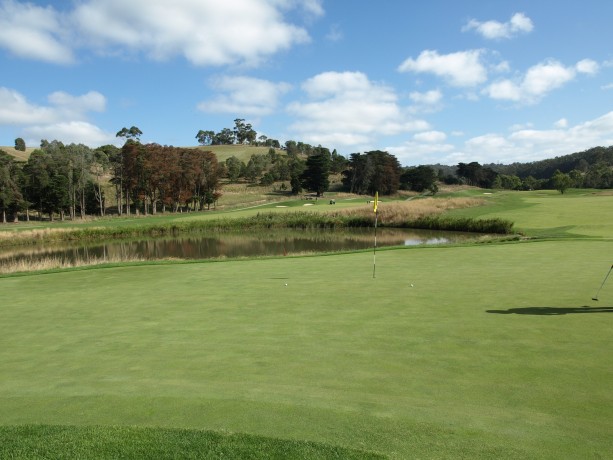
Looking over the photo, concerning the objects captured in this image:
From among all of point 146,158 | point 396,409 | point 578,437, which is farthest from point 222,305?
point 146,158

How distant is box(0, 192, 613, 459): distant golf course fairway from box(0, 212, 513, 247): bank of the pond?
30.2 meters

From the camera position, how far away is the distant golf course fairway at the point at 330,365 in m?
4.35

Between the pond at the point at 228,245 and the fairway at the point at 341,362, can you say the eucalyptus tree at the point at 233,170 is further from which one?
the fairway at the point at 341,362

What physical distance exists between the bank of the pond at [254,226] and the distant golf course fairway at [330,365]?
30227 millimetres

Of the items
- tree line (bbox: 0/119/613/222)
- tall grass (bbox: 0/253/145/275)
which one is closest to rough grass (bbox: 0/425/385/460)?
tall grass (bbox: 0/253/145/275)

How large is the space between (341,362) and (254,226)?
47.4 metres

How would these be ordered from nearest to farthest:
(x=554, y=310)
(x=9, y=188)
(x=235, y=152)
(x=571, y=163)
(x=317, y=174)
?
(x=554, y=310)
(x=9, y=188)
(x=317, y=174)
(x=235, y=152)
(x=571, y=163)

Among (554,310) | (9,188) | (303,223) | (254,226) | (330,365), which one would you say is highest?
(9,188)

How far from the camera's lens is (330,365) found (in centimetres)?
630

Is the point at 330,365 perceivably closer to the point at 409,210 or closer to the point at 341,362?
the point at 341,362

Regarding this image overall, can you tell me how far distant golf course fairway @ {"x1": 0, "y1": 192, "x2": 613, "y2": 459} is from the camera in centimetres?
435

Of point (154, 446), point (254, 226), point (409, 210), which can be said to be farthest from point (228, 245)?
point (154, 446)

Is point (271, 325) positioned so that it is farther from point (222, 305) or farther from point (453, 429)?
point (453, 429)

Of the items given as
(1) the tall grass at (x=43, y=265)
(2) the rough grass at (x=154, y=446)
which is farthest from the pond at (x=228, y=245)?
(2) the rough grass at (x=154, y=446)
